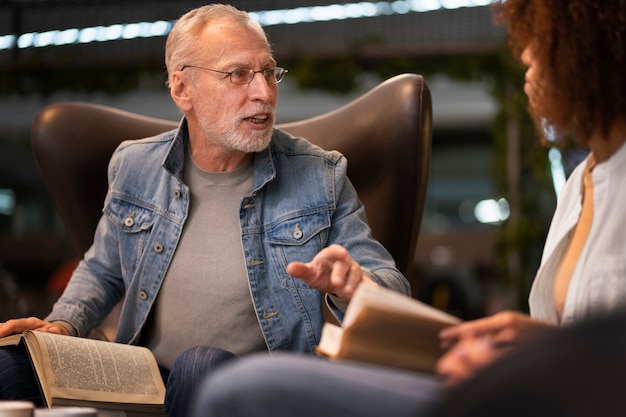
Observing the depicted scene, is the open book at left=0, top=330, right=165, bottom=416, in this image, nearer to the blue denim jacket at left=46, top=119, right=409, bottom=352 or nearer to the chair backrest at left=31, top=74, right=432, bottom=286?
the blue denim jacket at left=46, top=119, right=409, bottom=352

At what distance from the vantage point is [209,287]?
1.97 m

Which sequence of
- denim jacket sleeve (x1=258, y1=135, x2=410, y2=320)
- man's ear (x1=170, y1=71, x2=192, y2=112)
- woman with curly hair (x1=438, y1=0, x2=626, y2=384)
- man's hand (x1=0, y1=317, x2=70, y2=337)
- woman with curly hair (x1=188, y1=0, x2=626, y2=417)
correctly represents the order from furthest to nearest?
man's ear (x1=170, y1=71, x2=192, y2=112) < denim jacket sleeve (x1=258, y1=135, x2=410, y2=320) < man's hand (x1=0, y1=317, x2=70, y2=337) < woman with curly hair (x1=438, y1=0, x2=626, y2=384) < woman with curly hair (x1=188, y1=0, x2=626, y2=417)

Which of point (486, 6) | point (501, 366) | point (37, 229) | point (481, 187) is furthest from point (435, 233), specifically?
point (501, 366)

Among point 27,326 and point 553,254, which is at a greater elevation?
point 553,254

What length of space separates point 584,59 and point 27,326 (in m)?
1.24

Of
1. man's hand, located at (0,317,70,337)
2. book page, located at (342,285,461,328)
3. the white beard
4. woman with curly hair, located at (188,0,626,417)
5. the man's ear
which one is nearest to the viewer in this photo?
woman with curly hair, located at (188,0,626,417)

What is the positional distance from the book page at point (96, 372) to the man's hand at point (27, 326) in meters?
0.14

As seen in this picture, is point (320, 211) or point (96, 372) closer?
point (96, 372)

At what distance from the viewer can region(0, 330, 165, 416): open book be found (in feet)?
5.27

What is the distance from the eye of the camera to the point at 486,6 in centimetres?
584

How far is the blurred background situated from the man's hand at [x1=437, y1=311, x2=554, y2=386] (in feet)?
14.0

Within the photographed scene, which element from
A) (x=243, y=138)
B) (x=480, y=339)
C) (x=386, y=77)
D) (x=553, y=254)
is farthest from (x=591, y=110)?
(x=386, y=77)

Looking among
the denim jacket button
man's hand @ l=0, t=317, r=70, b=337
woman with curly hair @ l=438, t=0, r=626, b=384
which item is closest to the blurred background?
the denim jacket button

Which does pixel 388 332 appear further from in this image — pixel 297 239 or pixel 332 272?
pixel 297 239
